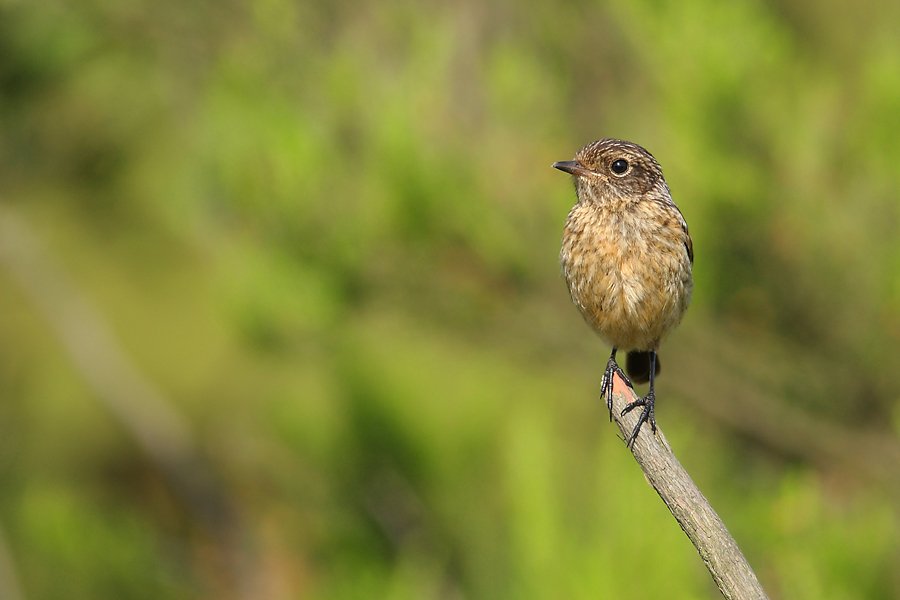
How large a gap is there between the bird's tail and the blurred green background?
46 centimetres

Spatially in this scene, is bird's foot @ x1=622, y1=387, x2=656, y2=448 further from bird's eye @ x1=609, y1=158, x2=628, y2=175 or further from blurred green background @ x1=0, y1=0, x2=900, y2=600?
blurred green background @ x1=0, y1=0, x2=900, y2=600

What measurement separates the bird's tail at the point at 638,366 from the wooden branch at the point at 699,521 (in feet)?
3.76

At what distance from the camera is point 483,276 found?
14.4 feet

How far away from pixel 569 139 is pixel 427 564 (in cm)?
221

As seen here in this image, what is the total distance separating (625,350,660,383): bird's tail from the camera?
9.82ft

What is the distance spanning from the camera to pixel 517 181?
14.1ft

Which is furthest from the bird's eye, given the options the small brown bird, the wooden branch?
the wooden branch

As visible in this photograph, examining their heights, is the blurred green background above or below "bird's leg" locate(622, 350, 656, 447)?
above

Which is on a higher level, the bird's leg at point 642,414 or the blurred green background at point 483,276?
the blurred green background at point 483,276

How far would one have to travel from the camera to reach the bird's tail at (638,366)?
9.82 feet

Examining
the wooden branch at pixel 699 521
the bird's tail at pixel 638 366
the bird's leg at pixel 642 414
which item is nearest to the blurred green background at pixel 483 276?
the bird's tail at pixel 638 366

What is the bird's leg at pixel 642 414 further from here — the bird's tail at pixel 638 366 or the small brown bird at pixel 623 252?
the bird's tail at pixel 638 366

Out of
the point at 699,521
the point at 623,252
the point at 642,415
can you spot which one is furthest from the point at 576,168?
the point at 699,521

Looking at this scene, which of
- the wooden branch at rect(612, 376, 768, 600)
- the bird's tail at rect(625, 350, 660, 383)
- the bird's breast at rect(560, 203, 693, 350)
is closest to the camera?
the wooden branch at rect(612, 376, 768, 600)
